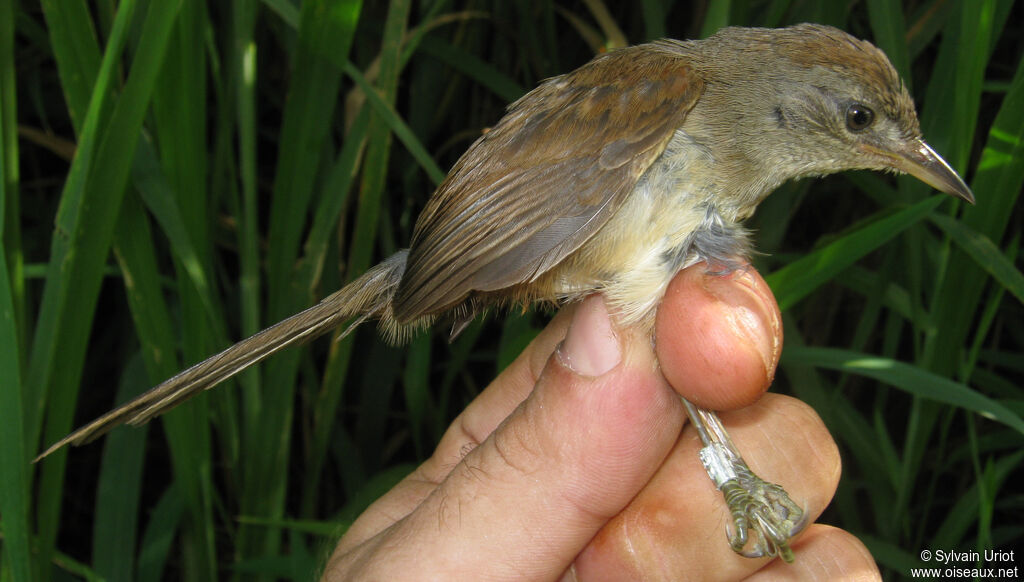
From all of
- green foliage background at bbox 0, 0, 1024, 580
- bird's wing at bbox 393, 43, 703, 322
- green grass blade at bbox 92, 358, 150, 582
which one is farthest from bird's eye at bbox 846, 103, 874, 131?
green grass blade at bbox 92, 358, 150, 582

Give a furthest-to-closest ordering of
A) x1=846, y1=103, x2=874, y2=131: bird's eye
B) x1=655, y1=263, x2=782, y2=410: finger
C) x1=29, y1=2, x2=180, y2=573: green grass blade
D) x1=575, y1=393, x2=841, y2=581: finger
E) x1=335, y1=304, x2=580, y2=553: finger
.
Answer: x1=335, y1=304, x2=580, y2=553: finger < x1=846, y1=103, x2=874, y2=131: bird's eye < x1=575, y1=393, x2=841, y2=581: finger < x1=655, y1=263, x2=782, y2=410: finger < x1=29, y1=2, x2=180, y2=573: green grass blade

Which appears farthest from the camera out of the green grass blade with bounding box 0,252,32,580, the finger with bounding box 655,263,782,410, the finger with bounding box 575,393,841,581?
the finger with bounding box 575,393,841,581

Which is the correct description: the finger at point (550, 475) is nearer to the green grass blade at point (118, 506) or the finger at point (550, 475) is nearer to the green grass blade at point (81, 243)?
the green grass blade at point (81, 243)

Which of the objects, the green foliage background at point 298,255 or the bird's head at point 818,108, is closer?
the green foliage background at point 298,255

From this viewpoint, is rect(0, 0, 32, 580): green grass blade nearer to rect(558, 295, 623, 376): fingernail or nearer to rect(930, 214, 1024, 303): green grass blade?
rect(558, 295, 623, 376): fingernail

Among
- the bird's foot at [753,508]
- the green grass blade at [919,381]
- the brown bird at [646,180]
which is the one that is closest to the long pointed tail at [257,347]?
the brown bird at [646,180]

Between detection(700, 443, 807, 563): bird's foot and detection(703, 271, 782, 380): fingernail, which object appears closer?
detection(703, 271, 782, 380): fingernail

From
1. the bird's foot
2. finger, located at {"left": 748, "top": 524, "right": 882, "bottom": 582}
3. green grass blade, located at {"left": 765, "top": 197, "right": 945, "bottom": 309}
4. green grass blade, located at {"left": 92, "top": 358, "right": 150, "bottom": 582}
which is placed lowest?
finger, located at {"left": 748, "top": 524, "right": 882, "bottom": 582}
